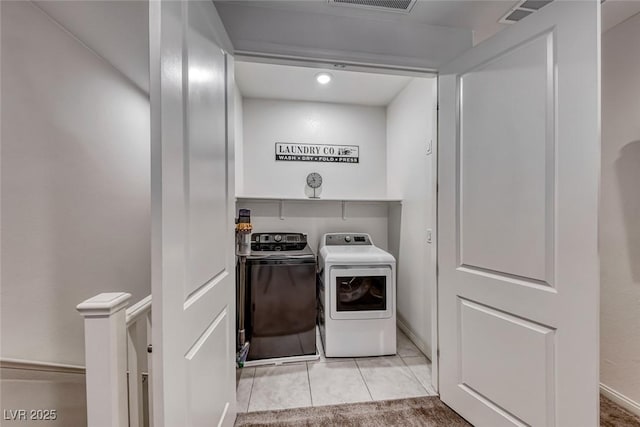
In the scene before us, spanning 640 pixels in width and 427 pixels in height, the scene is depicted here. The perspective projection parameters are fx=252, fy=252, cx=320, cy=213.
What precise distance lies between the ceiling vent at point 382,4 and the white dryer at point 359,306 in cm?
183

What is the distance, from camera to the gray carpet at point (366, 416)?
153 cm

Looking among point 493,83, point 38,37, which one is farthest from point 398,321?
point 38,37

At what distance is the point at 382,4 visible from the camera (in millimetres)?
1499

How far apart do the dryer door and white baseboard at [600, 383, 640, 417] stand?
1411mm

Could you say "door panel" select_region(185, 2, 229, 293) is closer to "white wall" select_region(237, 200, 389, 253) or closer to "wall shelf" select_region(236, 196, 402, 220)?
"wall shelf" select_region(236, 196, 402, 220)

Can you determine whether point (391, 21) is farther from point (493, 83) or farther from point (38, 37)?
point (38, 37)

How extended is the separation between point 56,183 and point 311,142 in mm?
2306

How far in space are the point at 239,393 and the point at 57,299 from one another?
50.2 inches

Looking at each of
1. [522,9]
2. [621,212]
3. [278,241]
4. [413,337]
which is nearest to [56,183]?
[278,241]

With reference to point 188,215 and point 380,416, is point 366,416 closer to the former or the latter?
point 380,416

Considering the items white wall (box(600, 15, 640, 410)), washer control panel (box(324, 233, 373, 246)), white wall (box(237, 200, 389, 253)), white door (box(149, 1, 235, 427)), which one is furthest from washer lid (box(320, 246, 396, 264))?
white wall (box(600, 15, 640, 410))

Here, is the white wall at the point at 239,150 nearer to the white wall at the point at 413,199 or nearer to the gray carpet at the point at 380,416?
the white wall at the point at 413,199

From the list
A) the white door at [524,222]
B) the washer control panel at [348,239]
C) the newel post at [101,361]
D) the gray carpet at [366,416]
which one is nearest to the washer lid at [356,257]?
the washer control panel at [348,239]

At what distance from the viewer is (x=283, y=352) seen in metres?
2.22
